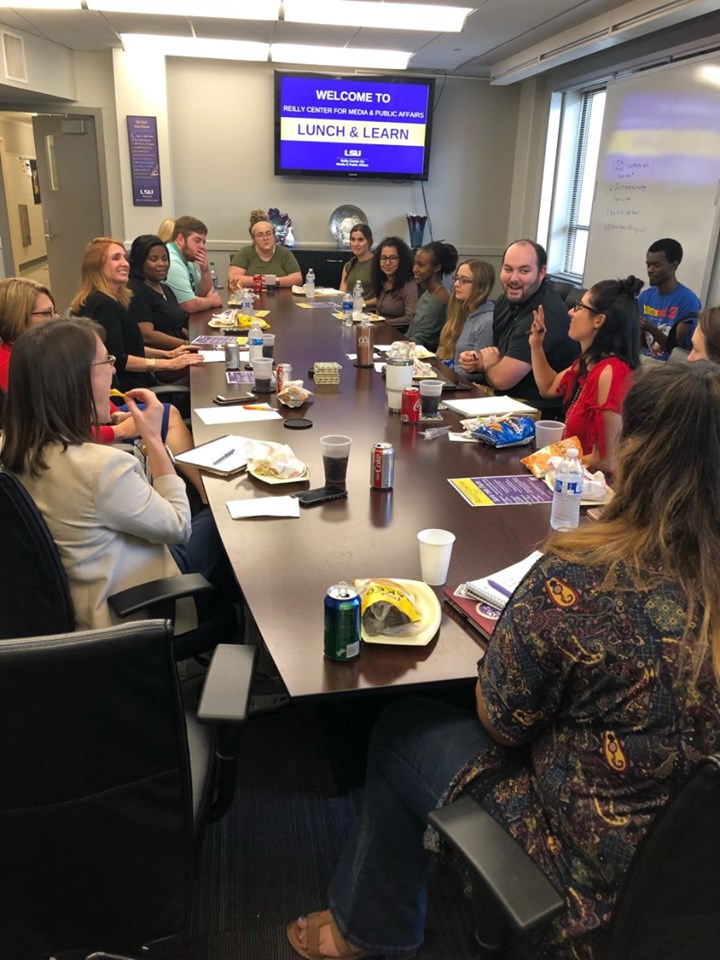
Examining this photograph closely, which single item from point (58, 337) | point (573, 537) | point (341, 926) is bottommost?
point (341, 926)

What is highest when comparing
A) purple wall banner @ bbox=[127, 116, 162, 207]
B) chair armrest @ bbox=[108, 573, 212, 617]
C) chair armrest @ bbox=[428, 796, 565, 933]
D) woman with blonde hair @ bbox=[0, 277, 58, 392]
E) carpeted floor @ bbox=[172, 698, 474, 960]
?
purple wall banner @ bbox=[127, 116, 162, 207]

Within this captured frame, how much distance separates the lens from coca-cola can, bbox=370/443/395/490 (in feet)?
6.23


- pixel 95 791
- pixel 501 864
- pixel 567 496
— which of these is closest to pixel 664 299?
pixel 567 496

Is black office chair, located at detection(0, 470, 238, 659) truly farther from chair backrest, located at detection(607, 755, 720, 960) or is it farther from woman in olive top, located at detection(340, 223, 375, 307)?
woman in olive top, located at detection(340, 223, 375, 307)

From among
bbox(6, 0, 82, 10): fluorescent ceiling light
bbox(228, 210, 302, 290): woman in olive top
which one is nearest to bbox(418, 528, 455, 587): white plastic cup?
bbox(228, 210, 302, 290): woman in olive top

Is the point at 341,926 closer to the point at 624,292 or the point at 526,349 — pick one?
the point at 624,292

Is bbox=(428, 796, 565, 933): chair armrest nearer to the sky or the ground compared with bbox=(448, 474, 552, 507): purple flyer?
nearer to the ground

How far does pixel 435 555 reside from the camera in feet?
4.80

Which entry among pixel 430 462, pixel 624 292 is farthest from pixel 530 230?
pixel 430 462

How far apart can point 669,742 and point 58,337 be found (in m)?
1.43

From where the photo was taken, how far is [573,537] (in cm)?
106

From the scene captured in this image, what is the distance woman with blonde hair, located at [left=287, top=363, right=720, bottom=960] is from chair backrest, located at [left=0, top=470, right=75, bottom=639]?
0.86 m

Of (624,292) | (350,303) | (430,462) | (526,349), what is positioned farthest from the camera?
(350,303)

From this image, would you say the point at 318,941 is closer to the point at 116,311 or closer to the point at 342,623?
the point at 342,623
